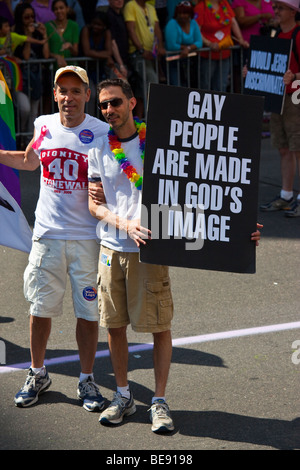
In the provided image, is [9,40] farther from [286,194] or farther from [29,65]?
[286,194]

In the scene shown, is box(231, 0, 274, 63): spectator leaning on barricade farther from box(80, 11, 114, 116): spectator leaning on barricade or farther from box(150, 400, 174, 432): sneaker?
box(150, 400, 174, 432): sneaker

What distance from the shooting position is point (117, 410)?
4750 millimetres

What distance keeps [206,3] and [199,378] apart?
335 inches

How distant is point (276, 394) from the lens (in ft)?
16.7

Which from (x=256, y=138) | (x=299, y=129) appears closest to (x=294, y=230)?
(x=299, y=129)

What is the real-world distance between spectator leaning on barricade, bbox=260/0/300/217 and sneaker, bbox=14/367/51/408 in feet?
15.3

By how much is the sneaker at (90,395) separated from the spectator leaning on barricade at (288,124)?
458 centimetres

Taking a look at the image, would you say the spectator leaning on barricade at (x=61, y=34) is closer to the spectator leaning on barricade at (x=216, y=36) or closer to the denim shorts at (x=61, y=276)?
the spectator leaning on barricade at (x=216, y=36)

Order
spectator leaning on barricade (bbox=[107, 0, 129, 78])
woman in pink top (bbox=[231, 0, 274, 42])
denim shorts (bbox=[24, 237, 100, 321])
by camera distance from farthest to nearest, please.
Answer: woman in pink top (bbox=[231, 0, 274, 42]), spectator leaning on barricade (bbox=[107, 0, 129, 78]), denim shorts (bbox=[24, 237, 100, 321])

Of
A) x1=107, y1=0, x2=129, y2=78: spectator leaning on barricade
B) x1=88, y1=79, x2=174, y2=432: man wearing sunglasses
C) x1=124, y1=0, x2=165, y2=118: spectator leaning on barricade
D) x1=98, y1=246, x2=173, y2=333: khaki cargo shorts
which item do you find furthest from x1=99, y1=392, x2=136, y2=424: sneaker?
x1=124, y1=0, x2=165, y2=118: spectator leaning on barricade

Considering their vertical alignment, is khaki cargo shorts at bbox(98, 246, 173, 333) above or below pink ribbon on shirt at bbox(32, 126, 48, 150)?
below

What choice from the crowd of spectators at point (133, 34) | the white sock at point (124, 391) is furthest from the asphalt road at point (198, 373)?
the crowd of spectators at point (133, 34)

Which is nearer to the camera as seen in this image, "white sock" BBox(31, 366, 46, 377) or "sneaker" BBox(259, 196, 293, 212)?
"white sock" BBox(31, 366, 46, 377)

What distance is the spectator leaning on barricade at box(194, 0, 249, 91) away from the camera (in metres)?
12.6
